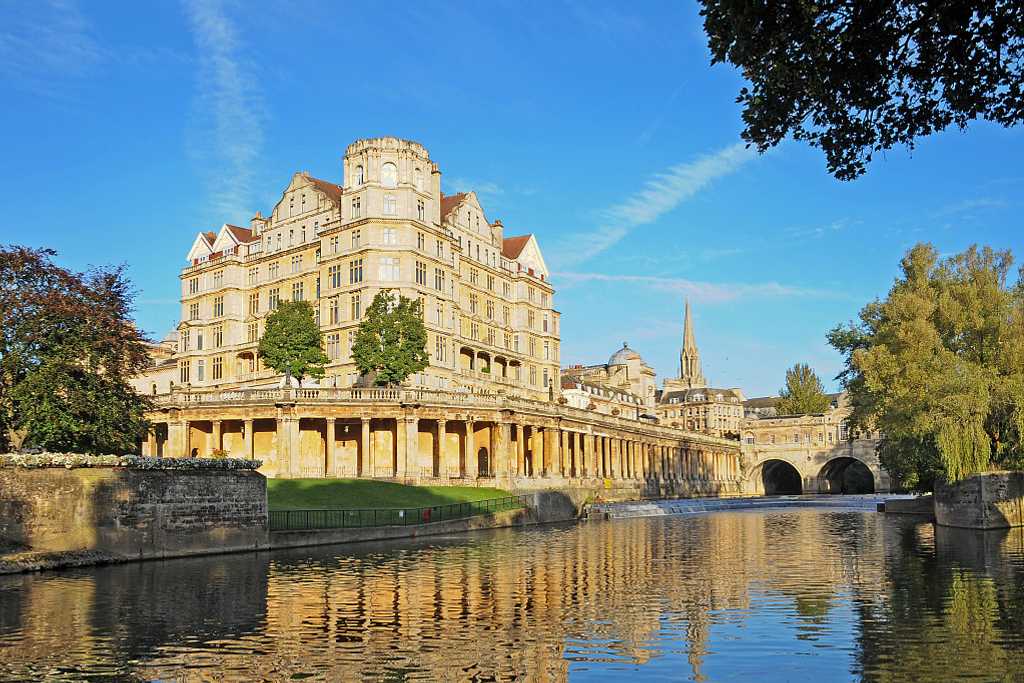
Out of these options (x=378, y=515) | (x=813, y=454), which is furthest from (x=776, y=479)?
(x=378, y=515)

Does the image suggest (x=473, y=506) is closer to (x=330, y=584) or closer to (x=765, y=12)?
(x=330, y=584)

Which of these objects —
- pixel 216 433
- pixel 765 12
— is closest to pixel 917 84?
pixel 765 12

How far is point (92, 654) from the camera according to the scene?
17172mm

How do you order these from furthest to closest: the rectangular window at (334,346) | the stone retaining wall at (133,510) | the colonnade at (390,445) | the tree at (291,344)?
1. the rectangular window at (334,346)
2. the tree at (291,344)
3. the colonnade at (390,445)
4. the stone retaining wall at (133,510)

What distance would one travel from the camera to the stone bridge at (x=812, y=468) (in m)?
145

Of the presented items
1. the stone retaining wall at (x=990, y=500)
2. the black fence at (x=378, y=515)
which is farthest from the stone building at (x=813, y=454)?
the black fence at (x=378, y=515)

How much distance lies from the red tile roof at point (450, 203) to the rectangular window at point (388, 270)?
12438mm

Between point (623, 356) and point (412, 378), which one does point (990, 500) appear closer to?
point (412, 378)

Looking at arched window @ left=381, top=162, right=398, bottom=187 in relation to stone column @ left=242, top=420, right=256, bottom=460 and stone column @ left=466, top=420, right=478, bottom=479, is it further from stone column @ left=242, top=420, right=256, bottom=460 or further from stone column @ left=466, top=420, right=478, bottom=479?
stone column @ left=242, top=420, right=256, bottom=460

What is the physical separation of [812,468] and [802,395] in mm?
26083

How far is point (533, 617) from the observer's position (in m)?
20.7

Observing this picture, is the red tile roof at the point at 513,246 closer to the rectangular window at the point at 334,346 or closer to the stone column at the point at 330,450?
the rectangular window at the point at 334,346

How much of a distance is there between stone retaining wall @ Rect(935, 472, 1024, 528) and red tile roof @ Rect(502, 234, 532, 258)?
236 feet

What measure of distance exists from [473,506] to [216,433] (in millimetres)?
27464
